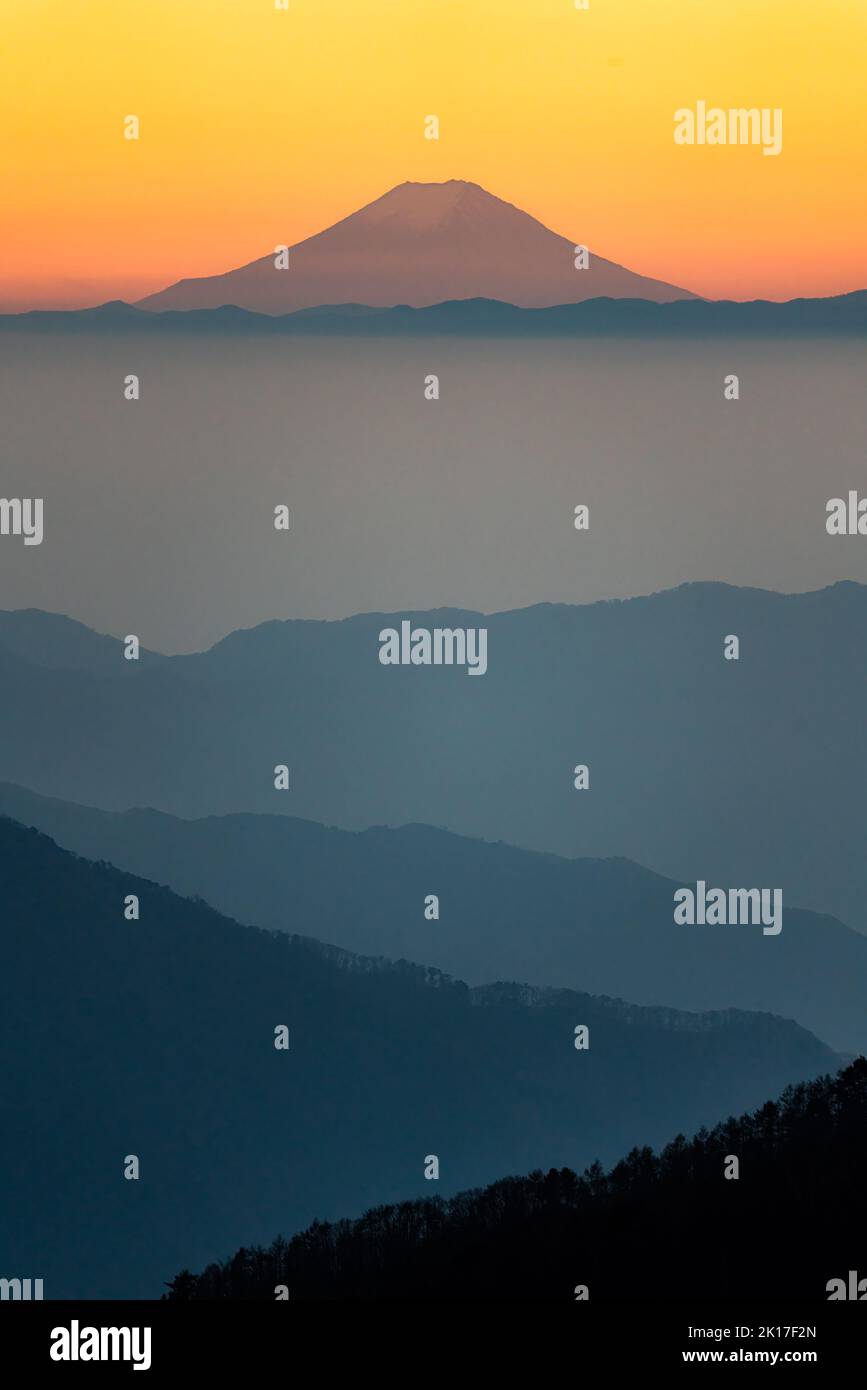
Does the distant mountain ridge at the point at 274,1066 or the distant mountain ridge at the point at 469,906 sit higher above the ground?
the distant mountain ridge at the point at 469,906

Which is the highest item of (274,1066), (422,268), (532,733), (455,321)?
(422,268)

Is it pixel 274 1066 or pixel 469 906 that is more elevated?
pixel 469 906

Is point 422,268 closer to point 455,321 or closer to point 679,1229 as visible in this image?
point 455,321

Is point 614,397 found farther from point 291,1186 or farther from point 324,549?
point 291,1186

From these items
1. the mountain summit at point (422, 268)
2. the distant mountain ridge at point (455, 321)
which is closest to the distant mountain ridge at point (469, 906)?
the distant mountain ridge at point (455, 321)

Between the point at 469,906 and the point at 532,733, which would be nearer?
the point at 532,733

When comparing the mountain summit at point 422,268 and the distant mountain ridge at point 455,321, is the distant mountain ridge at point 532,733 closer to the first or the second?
the distant mountain ridge at point 455,321

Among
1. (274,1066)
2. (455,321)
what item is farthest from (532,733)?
(274,1066)
